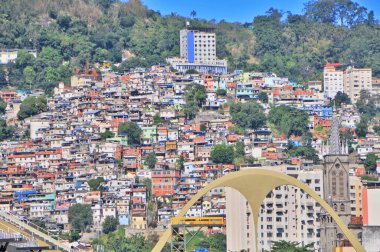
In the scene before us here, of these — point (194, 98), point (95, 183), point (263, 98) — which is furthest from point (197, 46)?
point (95, 183)

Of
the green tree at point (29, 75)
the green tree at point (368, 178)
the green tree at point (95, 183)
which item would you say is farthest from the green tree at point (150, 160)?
the green tree at point (29, 75)

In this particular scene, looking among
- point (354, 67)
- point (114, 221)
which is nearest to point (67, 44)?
point (354, 67)

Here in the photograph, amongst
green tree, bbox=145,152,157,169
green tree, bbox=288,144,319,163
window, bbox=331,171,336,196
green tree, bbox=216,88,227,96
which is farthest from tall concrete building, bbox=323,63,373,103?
window, bbox=331,171,336,196

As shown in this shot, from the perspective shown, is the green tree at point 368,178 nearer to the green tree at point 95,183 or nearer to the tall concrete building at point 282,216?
the tall concrete building at point 282,216

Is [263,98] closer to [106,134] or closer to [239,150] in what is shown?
[106,134]

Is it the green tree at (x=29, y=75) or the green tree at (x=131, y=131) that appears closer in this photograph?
the green tree at (x=131, y=131)

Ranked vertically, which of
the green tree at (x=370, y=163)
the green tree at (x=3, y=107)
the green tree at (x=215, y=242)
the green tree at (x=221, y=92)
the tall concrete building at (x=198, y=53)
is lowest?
the green tree at (x=215, y=242)
